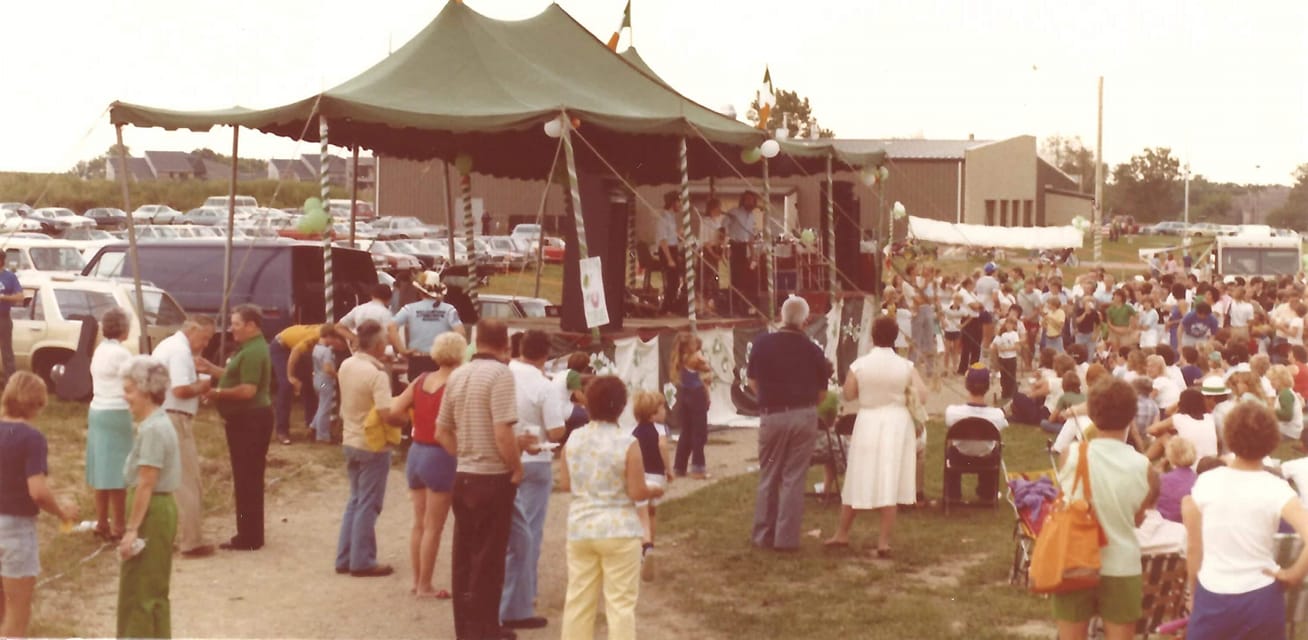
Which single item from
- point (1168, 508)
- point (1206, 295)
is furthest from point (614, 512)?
point (1206, 295)

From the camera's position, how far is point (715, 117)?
17875 millimetres

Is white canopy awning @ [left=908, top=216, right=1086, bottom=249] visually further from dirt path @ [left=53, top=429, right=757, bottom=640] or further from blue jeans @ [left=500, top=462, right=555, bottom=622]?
blue jeans @ [left=500, top=462, right=555, bottom=622]

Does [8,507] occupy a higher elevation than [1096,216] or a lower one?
lower

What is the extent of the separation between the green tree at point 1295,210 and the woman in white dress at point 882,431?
98.5 m

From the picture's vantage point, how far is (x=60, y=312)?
16344 millimetres

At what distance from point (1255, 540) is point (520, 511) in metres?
4.00

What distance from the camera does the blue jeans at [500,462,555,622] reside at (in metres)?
8.20

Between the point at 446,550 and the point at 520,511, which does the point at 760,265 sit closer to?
the point at 446,550

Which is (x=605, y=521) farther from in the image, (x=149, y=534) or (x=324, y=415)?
(x=324, y=415)

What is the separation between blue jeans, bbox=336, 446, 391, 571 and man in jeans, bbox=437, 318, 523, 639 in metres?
1.59

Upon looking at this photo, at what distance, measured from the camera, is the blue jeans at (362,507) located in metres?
9.13

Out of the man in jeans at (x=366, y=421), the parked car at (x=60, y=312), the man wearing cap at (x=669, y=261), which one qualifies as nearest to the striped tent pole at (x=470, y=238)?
the man wearing cap at (x=669, y=261)

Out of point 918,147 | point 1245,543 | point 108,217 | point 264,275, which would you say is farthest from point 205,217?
point 1245,543

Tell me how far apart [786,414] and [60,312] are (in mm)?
9773
